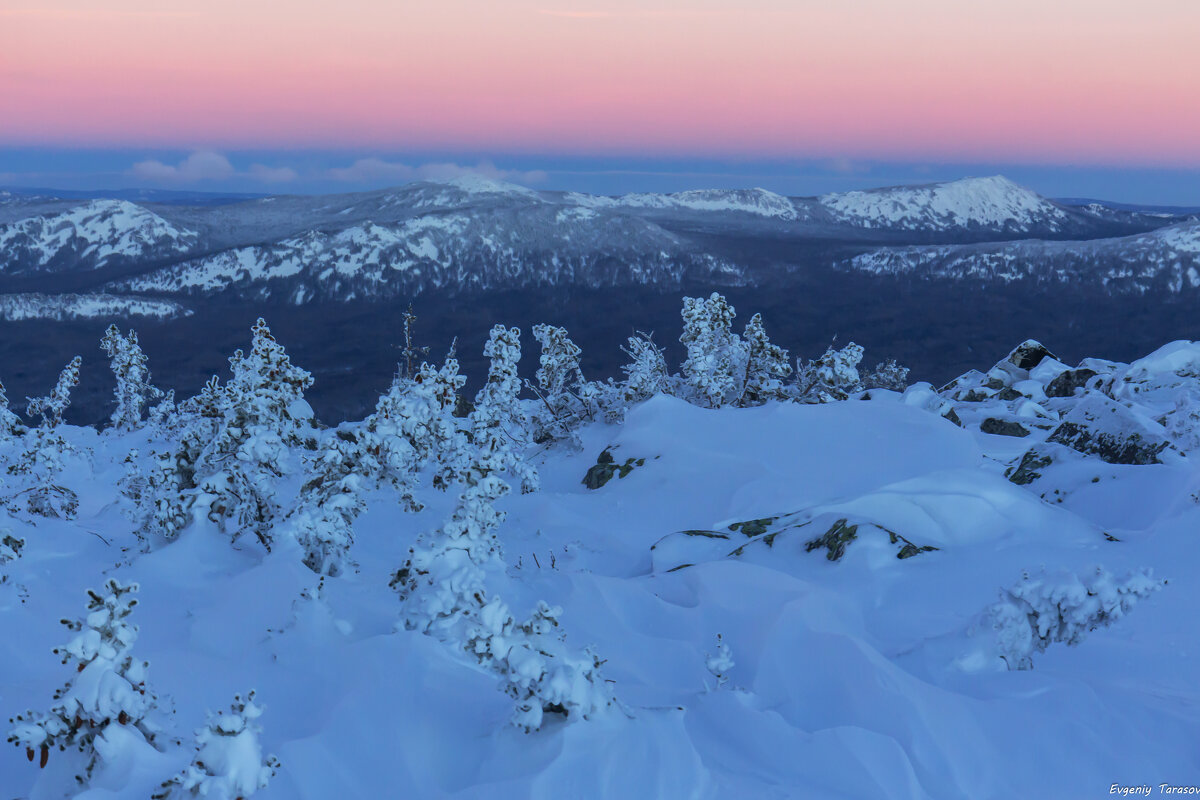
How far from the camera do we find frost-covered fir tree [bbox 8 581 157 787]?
4.95 m

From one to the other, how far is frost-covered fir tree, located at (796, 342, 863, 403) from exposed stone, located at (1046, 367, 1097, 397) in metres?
11.5

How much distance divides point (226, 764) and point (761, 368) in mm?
33942

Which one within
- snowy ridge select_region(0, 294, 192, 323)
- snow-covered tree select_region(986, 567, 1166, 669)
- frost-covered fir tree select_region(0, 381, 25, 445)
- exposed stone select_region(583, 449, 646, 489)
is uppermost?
snow-covered tree select_region(986, 567, 1166, 669)

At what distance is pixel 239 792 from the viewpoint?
14.7 ft

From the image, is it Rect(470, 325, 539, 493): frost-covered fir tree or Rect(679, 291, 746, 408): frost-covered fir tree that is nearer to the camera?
Rect(470, 325, 539, 493): frost-covered fir tree

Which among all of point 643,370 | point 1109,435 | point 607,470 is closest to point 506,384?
point 643,370

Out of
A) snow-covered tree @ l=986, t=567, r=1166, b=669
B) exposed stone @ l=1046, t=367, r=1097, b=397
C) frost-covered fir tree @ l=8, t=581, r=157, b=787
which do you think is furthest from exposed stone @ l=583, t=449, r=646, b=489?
exposed stone @ l=1046, t=367, r=1097, b=397

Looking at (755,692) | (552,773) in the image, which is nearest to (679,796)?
(552,773)

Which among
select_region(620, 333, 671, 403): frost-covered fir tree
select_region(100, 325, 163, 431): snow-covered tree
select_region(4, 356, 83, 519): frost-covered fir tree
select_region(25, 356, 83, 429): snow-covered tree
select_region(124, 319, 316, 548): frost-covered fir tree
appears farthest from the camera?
select_region(100, 325, 163, 431): snow-covered tree

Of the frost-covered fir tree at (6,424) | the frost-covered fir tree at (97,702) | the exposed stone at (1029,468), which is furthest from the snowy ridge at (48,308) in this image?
the frost-covered fir tree at (97,702)

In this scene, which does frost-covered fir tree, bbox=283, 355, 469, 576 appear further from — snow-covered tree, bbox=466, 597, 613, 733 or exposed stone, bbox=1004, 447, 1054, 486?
exposed stone, bbox=1004, 447, 1054, 486

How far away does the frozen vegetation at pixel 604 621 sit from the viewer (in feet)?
17.9

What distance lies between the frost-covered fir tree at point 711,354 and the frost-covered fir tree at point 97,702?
1095 inches

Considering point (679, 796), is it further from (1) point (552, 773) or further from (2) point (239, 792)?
(2) point (239, 792)
